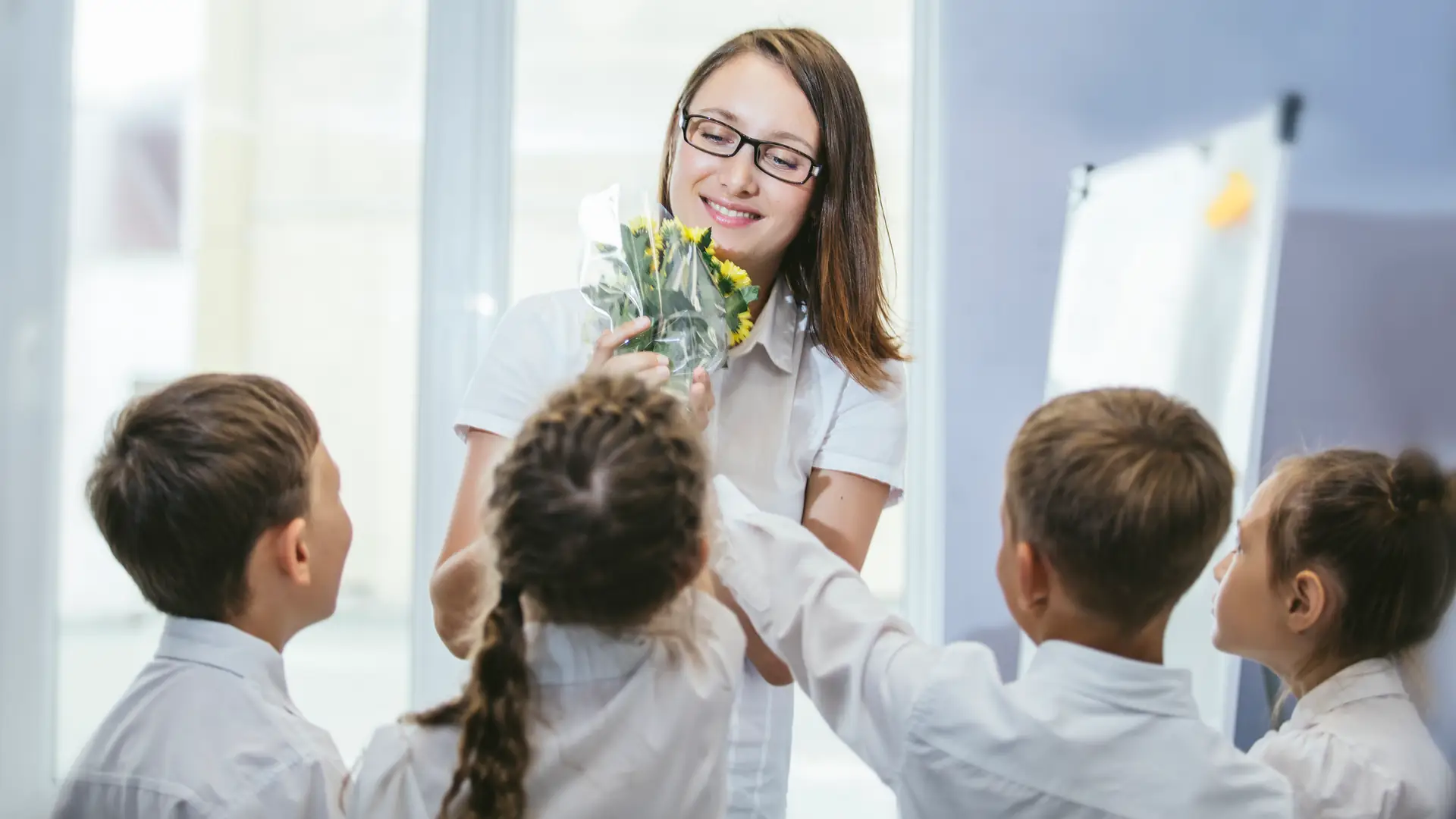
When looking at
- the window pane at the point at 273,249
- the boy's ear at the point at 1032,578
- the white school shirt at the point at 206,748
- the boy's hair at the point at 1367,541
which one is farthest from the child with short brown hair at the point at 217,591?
the window pane at the point at 273,249

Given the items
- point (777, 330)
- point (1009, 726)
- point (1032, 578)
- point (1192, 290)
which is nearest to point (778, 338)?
point (777, 330)

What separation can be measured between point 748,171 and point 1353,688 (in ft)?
3.25

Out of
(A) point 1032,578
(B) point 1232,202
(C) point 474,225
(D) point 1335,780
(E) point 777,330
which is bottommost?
(D) point 1335,780

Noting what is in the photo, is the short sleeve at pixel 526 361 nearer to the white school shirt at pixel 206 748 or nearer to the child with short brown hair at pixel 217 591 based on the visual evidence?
the child with short brown hair at pixel 217 591

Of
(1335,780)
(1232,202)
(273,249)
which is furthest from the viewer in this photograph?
(273,249)

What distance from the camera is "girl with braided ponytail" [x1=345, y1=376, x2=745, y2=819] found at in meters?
1.12

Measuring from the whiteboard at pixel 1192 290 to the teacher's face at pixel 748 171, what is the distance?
4.09 feet

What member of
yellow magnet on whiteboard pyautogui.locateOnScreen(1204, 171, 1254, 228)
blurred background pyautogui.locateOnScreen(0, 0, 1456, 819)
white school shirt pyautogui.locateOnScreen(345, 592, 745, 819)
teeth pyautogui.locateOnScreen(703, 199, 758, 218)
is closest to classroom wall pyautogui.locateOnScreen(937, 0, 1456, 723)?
blurred background pyautogui.locateOnScreen(0, 0, 1456, 819)

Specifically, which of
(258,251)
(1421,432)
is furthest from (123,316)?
(1421,432)

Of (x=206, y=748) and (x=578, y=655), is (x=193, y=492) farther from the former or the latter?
(x=578, y=655)

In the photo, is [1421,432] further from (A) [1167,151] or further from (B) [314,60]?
(B) [314,60]

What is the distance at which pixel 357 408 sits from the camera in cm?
309

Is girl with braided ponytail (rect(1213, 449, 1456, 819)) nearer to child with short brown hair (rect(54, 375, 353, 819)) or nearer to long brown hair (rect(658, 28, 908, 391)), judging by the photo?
long brown hair (rect(658, 28, 908, 391))

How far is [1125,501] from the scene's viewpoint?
3.93ft
